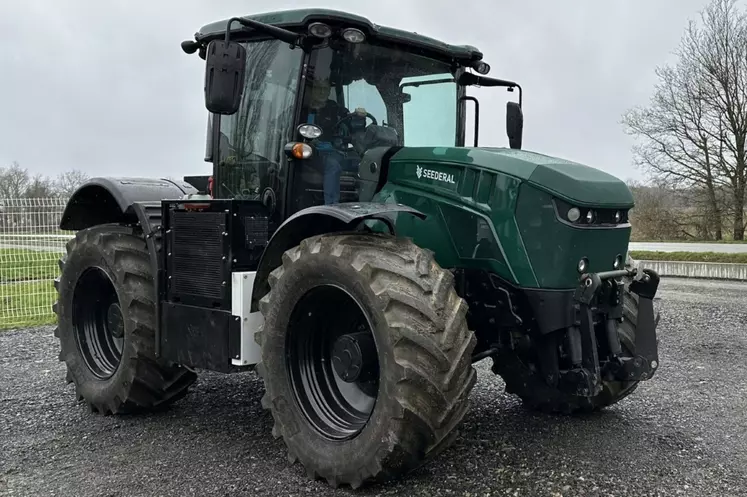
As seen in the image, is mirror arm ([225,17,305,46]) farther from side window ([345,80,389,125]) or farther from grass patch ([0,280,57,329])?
grass patch ([0,280,57,329])

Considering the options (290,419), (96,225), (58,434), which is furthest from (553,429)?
(96,225)

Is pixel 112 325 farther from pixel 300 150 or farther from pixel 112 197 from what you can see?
pixel 300 150

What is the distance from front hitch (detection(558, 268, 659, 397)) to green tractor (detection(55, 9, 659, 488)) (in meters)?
0.01

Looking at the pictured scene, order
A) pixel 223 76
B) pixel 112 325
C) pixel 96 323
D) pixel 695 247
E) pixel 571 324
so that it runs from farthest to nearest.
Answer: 1. pixel 695 247
2. pixel 96 323
3. pixel 112 325
4. pixel 223 76
5. pixel 571 324

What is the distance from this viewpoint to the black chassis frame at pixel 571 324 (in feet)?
13.5

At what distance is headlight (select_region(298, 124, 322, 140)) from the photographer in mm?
4617

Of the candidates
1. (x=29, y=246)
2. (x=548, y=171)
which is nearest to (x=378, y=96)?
(x=548, y=171)

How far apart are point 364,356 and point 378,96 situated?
1.95 m

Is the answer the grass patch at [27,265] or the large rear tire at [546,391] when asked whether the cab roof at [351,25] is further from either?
the grass patch at [27,265]

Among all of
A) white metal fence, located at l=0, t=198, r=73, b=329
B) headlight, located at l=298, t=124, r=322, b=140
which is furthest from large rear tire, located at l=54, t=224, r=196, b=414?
white metal fence, located at l=0, t=198, r=73, b=329

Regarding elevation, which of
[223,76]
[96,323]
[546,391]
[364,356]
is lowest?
[546,391]

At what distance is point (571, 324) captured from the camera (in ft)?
13.4

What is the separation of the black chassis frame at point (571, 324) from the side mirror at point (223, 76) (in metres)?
1.76

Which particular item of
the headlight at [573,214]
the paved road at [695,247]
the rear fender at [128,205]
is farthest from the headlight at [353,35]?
the paved road at [695,247]
